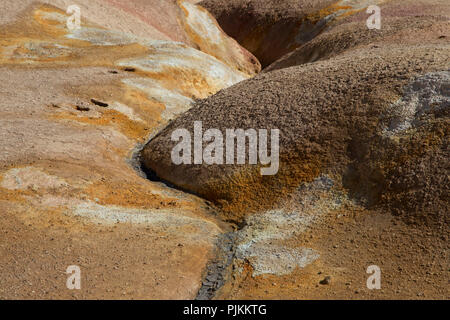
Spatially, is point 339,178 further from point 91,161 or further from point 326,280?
point 91,161

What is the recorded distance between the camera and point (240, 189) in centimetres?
1717

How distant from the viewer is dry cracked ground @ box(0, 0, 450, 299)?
12.8 metres

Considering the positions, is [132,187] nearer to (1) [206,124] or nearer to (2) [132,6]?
(1) [206,124]

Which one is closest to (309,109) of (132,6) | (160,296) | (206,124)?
(206,124)

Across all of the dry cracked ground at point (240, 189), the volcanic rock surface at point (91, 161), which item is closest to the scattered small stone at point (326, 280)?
the dry cracked ground at point (240, 189)

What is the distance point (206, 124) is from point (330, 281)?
375 inches

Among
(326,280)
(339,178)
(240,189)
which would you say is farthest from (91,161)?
(326,280)

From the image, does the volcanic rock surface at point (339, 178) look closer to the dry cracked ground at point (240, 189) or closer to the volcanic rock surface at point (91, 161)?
the dry cracked ground at point (240, 189)

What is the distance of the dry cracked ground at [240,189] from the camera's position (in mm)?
12789

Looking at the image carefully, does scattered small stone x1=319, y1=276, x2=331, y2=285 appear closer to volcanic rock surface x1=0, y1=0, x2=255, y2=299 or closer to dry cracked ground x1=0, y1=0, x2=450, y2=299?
dry cracked ground x1=0, y1=0, x2=450, y2=299

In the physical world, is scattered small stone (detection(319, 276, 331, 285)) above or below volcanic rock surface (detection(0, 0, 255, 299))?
above

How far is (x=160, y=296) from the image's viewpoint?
12273 millimetres

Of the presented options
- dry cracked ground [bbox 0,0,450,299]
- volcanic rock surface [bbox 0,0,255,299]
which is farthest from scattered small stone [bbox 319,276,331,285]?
volcanic rock surface [bbox 0,0,255,299]

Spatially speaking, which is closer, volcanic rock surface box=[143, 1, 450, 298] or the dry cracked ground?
the dry cracked ground
